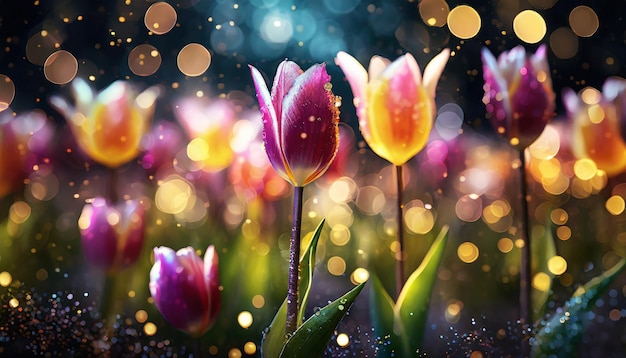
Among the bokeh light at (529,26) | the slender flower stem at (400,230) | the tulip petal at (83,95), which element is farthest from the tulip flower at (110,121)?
the bokeh light at (529,26)

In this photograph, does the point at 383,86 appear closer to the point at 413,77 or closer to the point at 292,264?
the point at 413,77

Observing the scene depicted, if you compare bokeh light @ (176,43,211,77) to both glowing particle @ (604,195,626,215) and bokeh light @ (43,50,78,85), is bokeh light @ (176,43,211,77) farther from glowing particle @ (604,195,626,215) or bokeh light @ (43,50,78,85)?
glowing particle @ (604,195,626,215)

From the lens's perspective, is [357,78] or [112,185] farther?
[112,185]

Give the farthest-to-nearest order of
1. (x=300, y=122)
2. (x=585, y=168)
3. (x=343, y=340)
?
(x=585, y=168) → (x=343, y=340) → (x=300, y=122)

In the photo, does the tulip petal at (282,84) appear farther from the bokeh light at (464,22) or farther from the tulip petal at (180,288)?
the bokeh light at (464,22)

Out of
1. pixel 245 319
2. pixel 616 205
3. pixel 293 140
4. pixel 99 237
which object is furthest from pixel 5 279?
pixel 616 205

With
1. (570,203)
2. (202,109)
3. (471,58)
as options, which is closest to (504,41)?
(471,58)

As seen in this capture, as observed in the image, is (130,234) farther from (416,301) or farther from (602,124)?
(602,124)

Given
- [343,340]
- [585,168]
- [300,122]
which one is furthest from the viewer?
[585,168]
